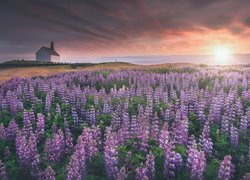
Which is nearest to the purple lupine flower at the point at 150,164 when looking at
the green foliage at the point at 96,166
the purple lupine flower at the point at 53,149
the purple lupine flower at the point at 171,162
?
the purple lupine flower at the point at 171,162

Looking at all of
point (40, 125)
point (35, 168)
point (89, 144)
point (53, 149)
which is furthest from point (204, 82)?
point (35, 168)

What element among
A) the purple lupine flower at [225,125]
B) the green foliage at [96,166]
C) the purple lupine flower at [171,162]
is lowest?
the green foliage at [96,166]

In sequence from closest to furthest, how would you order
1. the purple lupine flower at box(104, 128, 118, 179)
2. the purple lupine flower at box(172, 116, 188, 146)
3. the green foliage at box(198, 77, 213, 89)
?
the purple lupine flower at box(104, 128, 118, 179) → the purple lupine flower at box(172, 116, 188, 146) → the green foliage at box(198, 77, 213, 89)

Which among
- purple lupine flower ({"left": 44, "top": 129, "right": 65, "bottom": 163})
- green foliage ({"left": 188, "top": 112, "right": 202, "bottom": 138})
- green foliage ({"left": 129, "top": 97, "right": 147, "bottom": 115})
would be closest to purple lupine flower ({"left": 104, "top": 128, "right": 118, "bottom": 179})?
purple lupine flower ({"left": 44, "top": 129, "right": 65, "bottom": 163})

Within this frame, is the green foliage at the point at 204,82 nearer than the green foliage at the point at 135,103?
No

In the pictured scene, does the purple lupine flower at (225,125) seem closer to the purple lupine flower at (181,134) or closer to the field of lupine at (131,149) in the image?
the field of lupine at (131,149)

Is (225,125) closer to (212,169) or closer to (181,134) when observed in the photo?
(181,134)

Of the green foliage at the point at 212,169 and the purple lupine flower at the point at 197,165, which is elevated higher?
the purple lupine flower at the point at 197,165

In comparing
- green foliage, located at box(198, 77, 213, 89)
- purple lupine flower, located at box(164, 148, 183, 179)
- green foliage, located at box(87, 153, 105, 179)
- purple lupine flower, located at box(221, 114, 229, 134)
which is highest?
green foliage, located at box(198, 77, 213, 89)

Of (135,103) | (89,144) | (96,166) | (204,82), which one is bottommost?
(96,166)

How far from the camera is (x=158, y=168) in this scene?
7.02 meters

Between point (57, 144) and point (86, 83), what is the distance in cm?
1139

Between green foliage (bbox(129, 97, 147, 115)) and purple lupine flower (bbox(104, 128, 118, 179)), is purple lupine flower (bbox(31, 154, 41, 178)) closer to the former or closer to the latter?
purple lupine flower (bbox(104, 128, 118, 179))

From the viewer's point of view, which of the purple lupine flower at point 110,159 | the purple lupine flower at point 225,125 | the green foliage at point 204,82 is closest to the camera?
the purple lupine flower at point 110,159
